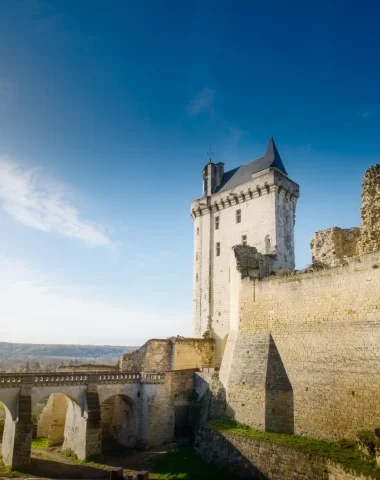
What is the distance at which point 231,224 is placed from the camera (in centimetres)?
3006

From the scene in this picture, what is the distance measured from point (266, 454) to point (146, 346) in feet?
48.4

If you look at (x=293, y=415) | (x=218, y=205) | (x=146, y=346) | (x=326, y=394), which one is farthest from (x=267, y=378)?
(x=218, y=205)

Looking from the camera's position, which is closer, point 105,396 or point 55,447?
point 105,396

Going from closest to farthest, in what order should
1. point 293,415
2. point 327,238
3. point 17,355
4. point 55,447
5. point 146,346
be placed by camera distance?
point 293,415
point 327,238
point 55,447
point 146,346
point 17,355

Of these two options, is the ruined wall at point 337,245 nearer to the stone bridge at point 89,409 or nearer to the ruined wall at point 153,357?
the stone bridge at point 89,409

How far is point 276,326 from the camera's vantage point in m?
18.6

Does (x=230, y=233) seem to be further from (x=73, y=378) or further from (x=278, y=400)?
(x=73, y=378)

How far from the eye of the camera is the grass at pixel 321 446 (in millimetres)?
12398

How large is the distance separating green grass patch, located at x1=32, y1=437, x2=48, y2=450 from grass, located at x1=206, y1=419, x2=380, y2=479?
11.5 m

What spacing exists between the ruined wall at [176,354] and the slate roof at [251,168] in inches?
468

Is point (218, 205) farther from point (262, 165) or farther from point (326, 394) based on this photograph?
point (326, 394)

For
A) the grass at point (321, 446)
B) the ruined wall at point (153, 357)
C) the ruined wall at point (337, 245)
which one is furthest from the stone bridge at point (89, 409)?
the ruined wall at point (337, 245)

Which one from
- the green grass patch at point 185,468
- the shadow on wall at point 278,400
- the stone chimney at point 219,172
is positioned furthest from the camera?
the stone chimney at point 219,172

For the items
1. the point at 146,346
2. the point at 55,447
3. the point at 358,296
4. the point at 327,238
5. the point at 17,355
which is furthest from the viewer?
the point at 17,355
